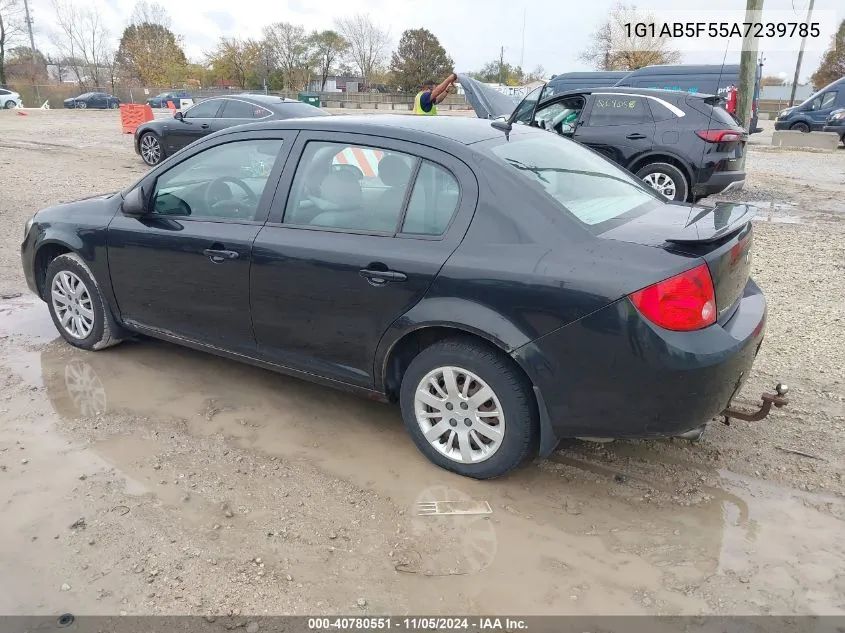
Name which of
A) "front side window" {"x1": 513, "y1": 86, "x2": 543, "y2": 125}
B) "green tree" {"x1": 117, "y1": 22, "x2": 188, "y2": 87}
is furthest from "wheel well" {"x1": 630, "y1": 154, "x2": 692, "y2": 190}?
"green tree" {"x1": 117, "y1": 22, "x2": 188, "y2": 87}

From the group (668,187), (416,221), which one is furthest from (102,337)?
(668,187)

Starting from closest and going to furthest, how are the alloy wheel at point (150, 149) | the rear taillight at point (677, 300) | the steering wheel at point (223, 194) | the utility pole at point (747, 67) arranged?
1. the rear taillight at point (677, 300)
2. the steering wheel at point (223, 194)
3. the utility pole at point (747, 67)
4. the alloy wheel at point (150, 149)

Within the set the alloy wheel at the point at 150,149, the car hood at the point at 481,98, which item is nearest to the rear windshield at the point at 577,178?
the car hood at the point at 481,98

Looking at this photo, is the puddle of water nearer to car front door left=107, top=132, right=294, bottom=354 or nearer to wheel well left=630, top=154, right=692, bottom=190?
car front door left=107, top=132, right=294, bottom=354

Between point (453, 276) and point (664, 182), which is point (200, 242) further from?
point (664, 182)

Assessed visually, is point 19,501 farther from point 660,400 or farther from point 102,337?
point 660,400

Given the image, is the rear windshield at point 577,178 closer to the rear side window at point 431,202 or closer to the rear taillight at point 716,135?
the rear side window at point 431,202

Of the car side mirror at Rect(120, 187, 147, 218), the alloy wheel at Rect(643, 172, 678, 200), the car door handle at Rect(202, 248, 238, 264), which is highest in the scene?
the car side mirror at Rect(120, 187, 147, 218)

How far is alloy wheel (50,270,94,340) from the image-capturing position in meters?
4.52

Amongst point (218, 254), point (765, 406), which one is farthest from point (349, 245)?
point (765, 406)

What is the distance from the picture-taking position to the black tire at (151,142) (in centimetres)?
1327

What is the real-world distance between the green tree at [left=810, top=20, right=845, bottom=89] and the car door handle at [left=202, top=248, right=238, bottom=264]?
53.6 m

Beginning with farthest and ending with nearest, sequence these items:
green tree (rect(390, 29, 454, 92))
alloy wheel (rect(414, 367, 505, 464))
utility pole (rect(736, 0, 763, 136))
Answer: green tree (rect(390, 29, 454, 92))
utility pole (rect(736, 0, 763, 136))
alloy wheel (rect(414, 367, 505, 464))

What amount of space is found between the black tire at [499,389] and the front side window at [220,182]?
1374mm
